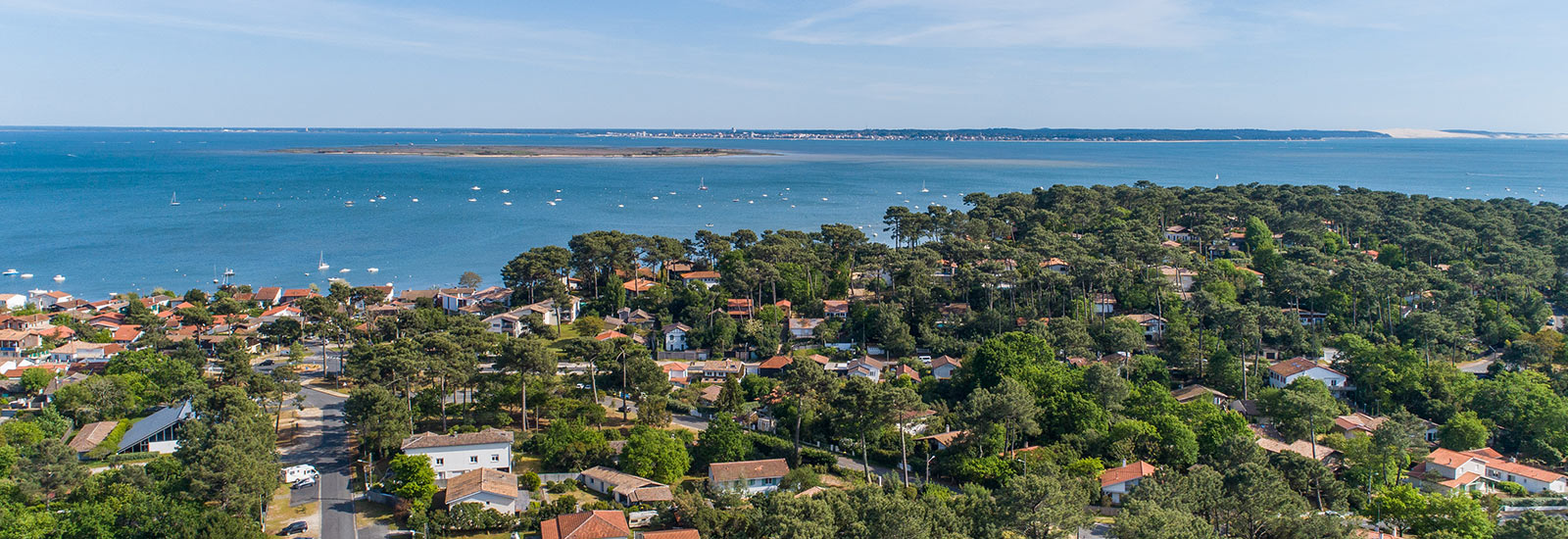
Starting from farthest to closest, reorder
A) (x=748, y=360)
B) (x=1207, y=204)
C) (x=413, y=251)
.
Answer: (x=413, y=251) → (x=1207, y=204) → (x=748, y=360)

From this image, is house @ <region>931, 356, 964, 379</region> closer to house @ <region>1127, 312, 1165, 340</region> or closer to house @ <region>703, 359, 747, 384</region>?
house @ <region>703, 359, 747, 384</region>

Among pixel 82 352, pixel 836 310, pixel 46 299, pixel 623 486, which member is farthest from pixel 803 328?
pixel 46 299

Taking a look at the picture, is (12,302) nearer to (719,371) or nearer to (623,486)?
(719,371)

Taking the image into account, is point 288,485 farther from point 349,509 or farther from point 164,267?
point 164,267

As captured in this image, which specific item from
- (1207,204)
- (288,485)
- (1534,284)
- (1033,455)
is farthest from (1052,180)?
(288,485)

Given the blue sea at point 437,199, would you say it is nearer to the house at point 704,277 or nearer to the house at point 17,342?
the house at point 704,277


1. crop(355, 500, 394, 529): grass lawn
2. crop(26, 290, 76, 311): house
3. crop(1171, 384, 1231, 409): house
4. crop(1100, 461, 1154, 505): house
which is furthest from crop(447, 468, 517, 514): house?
crop(26, 290, 76, 311): house

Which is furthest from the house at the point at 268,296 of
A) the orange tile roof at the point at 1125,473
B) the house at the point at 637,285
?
the orange tile roof at the point at 1125,473
